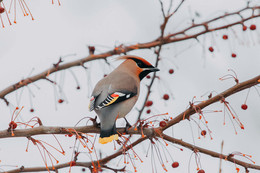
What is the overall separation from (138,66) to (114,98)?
74 centimetres

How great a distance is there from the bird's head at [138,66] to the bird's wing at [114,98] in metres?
0.53

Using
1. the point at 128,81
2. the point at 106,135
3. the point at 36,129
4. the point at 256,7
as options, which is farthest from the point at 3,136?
the point at 256,7

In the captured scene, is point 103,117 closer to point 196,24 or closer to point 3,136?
point 3,136

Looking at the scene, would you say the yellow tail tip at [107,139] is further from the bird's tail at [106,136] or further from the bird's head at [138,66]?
the bird's head at [138,66]

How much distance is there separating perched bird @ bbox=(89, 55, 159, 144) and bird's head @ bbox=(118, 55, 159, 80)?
0.03 metres

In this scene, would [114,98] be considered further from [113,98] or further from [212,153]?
[212,153]

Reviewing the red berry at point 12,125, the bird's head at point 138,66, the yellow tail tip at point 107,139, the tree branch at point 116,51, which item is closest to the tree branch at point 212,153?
the yellow tail tip at point 107,139

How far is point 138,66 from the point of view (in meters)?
3.62

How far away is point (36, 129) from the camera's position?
8.17 ft

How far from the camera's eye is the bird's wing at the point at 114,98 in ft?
9.59

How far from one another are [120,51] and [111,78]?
0.54 meters

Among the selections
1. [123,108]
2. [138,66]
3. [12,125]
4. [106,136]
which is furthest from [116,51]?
[12,125]

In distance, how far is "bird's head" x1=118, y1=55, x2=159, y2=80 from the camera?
357 cm

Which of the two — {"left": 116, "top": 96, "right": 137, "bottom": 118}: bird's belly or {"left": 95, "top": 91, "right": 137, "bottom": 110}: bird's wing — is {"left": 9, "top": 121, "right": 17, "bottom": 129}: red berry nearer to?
{"left": 95, "top": 91, "right": 137, "bottom": 110}: bird's wing
